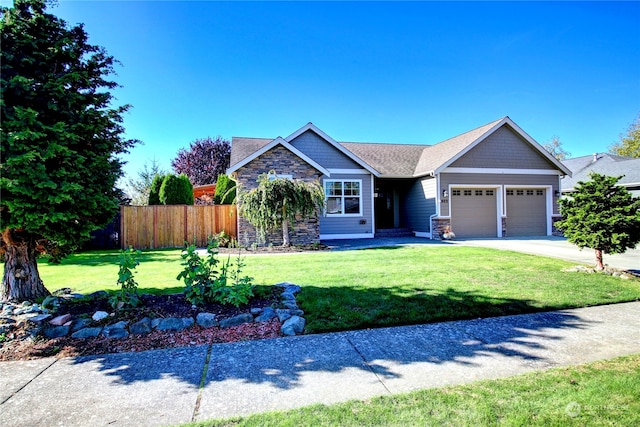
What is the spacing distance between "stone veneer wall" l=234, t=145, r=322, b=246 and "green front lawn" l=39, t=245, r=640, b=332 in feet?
12.9

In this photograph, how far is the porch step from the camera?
17.0 meters

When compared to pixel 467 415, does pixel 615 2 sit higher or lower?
higher

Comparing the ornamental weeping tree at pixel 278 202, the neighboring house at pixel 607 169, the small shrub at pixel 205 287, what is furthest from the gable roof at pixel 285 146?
the neighboring house at pixel 607 169

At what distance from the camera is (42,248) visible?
17.2 feet

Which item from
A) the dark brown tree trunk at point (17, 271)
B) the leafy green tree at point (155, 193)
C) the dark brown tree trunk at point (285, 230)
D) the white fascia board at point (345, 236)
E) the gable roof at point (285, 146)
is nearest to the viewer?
the dark brown tree trunk at point (17, 271)

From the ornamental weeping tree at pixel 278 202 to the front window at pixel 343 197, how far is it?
2.99m

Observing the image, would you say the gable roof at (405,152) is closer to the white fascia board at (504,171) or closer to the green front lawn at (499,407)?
the white fascia board at (504,171)

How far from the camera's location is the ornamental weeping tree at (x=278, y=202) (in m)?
12.1

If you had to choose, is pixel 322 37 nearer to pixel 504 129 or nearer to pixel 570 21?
pixel 570 21

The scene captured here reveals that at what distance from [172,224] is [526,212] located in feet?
57.4

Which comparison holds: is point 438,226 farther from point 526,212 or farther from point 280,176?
point 280,176

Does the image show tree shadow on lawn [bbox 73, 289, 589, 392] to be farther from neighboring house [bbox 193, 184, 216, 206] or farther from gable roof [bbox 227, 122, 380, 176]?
neighboring house [bbox 193, 184, 216, 206]

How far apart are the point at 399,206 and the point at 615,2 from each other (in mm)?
11619

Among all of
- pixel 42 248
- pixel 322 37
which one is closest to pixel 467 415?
pixel 42 248
